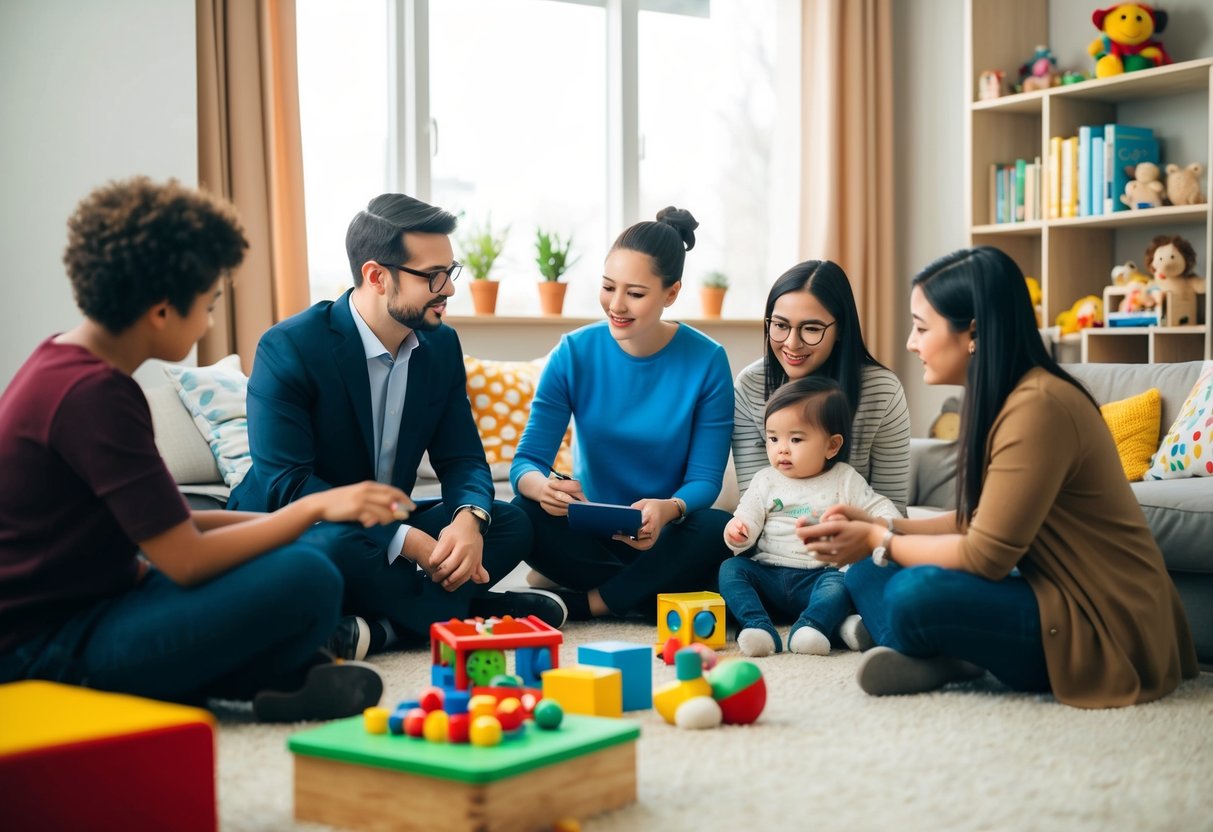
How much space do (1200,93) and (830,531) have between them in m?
3.09

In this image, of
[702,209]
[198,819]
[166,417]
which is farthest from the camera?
[702,209]

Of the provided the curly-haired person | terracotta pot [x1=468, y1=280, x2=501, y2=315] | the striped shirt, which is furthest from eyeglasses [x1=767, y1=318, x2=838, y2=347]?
terracotta pot [x1=468, y1=280, x2=501, y2=315]

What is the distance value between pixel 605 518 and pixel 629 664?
0.65 metres

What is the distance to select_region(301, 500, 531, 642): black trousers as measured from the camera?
234 centimetres

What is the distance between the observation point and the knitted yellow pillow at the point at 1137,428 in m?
3.12

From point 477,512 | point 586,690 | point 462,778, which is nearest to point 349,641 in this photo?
point 477,512

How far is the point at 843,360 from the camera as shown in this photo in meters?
2.69

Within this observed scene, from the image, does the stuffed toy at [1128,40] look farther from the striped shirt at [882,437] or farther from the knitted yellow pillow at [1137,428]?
the striped shirt at [882,437]

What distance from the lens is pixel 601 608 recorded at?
278 cm

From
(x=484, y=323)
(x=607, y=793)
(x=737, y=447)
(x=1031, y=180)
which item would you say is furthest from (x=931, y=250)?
(x=607, y=793)

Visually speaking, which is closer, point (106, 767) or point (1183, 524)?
point (106, 767)

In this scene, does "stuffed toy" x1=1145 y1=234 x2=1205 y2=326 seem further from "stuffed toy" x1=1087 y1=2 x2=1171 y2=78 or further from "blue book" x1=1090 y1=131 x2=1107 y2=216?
"stuffed toy" x1=1087 y1=2 x2=1171 y2=78

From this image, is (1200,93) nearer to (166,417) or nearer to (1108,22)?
(1108,22)

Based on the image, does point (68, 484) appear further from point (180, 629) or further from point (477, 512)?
point (477, 512)
